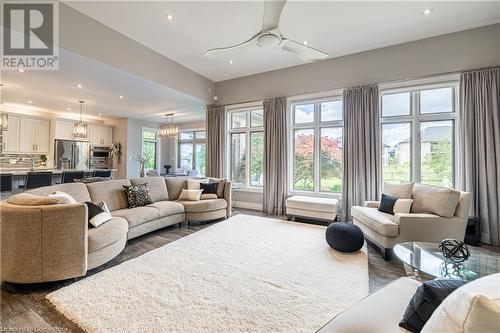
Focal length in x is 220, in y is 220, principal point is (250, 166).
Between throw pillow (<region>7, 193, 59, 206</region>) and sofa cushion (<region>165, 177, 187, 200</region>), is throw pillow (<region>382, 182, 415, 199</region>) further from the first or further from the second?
throw pillow (<region>7, 193, 59, 206</region>)

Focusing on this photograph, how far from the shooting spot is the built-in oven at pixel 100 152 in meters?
8.38

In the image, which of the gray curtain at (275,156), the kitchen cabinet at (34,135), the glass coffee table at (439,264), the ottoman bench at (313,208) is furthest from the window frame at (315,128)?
the kitchen cabinet at (34,135)

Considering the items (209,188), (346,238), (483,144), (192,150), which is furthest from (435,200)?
(192,150)

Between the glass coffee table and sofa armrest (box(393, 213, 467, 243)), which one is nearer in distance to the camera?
the glass coffee table

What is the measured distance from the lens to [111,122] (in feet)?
29.9

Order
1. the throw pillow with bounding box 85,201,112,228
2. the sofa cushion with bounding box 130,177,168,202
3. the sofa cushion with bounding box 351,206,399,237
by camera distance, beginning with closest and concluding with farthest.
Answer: the throw pillow with bounding box 85,201,112,228
the sofa cushion with bounding box 351,206,399,237
the sofa cushion with bounding box 130,177,168,202

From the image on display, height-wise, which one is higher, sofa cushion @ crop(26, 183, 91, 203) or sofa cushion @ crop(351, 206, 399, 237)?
sofa cushion @ crop(26, 183, 91, 203)

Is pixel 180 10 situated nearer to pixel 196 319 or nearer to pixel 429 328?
pixel 196 319

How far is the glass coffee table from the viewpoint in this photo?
1851 millimetres

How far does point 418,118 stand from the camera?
14.3 ft

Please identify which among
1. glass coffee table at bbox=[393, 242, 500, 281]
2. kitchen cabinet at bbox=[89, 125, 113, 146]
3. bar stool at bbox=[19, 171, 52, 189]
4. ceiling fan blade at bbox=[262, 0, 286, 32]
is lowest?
glass coffee table at bbox=[393, 242, 500, 281]

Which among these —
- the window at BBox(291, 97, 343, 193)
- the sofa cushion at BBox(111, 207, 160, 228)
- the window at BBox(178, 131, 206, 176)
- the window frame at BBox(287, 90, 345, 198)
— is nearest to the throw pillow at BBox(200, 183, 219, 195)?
the sofa cushion at BBox(111, 207, 160, 228)

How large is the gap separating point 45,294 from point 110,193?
6.09ft

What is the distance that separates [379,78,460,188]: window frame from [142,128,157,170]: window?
28.8 ft
